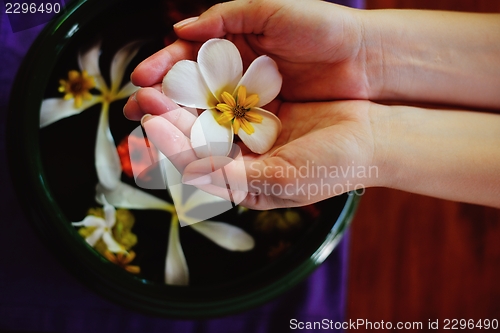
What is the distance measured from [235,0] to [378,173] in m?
0.17

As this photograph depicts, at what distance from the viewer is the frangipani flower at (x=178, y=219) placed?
332 mm

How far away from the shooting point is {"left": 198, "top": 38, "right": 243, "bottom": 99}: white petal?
30cm

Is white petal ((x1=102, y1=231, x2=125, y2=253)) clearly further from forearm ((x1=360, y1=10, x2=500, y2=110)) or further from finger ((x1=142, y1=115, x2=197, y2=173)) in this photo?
forearm ((x1=360, y1=10, x2=500, y2=110))

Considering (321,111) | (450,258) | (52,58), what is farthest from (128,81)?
(450,258)

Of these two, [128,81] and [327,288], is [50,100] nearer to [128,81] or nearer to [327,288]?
[128,81]

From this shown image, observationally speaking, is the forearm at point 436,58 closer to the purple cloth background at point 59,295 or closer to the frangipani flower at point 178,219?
the purple cloth background at point 59,295

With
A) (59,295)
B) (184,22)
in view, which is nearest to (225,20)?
(184,22)

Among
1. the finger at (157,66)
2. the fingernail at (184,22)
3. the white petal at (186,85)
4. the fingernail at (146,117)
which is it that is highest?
the fingernail at (184,22)

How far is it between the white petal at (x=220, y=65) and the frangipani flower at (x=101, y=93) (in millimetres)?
66

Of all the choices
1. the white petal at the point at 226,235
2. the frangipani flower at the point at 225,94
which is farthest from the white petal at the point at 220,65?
the white petal at the point at 226,235

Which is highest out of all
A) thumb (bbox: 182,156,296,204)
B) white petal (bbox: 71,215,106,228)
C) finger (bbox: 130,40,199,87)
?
finger (bbox: 130,40,199,87)

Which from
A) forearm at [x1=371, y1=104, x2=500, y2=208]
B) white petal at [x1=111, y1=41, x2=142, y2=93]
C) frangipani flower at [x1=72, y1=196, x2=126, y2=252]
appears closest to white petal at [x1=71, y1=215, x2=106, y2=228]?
frangipani flower at [x1=72, y1=196, x2=126, y2=252]

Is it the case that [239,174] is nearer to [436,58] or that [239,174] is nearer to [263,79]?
[263,79]

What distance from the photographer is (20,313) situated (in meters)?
0.35
